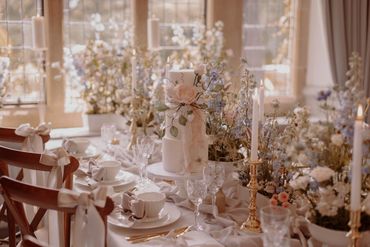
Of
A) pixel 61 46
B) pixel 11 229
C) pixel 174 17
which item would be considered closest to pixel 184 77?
pixel 11 229

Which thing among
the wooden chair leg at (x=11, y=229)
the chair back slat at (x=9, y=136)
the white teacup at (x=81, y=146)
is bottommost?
the wooden chair leg at (x=11, y=229)

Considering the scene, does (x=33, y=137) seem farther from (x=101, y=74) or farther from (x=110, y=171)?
(x=101, y=74)

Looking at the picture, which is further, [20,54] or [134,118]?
[20,54]

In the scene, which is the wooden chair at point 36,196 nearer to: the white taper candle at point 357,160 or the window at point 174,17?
the white taper candle at point 357,160

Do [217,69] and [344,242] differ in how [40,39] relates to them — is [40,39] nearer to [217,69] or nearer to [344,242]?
[217,69]

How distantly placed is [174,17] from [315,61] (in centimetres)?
129

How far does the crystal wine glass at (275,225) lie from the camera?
1447mm

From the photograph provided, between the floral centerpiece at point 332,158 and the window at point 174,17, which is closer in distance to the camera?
the floral centerpiece at point 332,158

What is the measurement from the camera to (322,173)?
1.48 meters

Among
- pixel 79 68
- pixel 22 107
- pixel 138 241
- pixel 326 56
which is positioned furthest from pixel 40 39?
pixel 326 56

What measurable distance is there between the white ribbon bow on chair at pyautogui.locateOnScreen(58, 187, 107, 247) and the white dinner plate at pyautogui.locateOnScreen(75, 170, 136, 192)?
61 cm

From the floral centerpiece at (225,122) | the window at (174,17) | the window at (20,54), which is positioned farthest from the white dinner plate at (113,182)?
the window at (174,17)

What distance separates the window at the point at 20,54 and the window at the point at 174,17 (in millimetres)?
899

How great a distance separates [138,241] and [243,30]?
2.92 m
